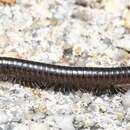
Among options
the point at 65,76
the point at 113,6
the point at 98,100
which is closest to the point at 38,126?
the point at 65,76

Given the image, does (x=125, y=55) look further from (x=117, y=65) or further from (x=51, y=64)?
(x=51, y=64)

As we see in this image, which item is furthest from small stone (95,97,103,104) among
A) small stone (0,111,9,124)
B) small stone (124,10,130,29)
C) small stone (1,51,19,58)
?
small stone (124,10,130,29)

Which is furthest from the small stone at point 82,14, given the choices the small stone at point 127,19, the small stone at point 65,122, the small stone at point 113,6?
the small stone at point 65,122

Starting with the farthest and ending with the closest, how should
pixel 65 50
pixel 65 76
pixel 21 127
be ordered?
pixel 65 50, pixel 65 76, pixel 21 127

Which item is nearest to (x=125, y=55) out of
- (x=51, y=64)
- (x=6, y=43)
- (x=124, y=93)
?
(x=124, y=93)

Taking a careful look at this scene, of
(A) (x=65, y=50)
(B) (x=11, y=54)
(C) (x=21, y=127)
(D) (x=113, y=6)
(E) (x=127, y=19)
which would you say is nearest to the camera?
(C) (x=21, y=127)

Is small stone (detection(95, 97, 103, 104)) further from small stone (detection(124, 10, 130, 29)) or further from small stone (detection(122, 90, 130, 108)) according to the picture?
small stone (detection(124, 10, 130, 29))

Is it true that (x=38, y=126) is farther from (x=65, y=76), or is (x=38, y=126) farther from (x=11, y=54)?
Answer: (x=11, y=54)

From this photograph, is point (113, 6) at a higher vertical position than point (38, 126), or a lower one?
higher
